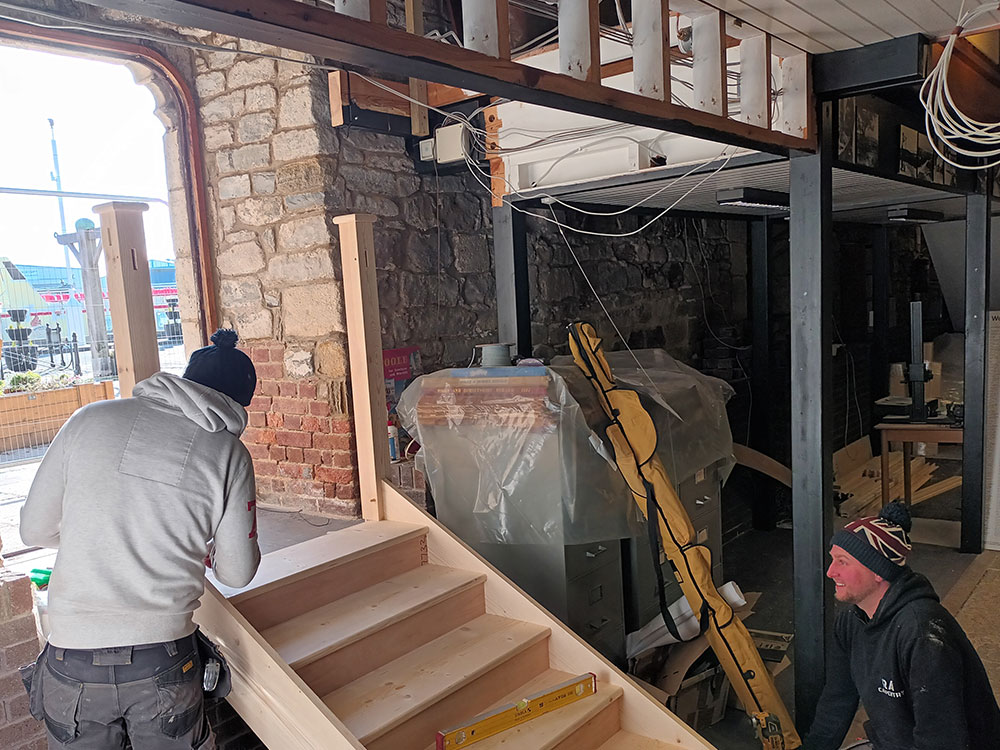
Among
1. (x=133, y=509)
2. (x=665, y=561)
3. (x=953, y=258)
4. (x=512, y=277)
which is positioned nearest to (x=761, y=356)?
(x=665, y=561)

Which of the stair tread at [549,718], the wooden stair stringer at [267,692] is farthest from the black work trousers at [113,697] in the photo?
the stair tread at [549,718]

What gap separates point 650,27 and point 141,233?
5.39 feet

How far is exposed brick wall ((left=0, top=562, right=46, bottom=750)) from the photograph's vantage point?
2266 millimetres

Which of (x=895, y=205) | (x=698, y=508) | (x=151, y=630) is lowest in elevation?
(x=698, y=508)

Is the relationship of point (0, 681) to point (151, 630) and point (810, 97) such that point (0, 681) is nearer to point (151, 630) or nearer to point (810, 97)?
point (151, 630)

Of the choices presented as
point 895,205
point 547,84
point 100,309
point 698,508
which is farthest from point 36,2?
point 895,205

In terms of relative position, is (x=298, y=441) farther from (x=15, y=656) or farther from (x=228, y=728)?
(x=15, y=656)

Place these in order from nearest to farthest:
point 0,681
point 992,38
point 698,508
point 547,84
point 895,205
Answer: point 547,84 < point 0,681 < point 992,38 < point 698,508 < point 895,205

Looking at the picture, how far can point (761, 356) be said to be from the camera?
587 centimetres

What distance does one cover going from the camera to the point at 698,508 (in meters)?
4.17

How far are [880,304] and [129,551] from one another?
277 inches

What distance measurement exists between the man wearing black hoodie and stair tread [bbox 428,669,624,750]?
801 mm

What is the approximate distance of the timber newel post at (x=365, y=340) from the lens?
10.1 feet

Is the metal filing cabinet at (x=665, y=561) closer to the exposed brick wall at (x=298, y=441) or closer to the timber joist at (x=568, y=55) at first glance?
the exposed brick wall at (x=298, y=441)
